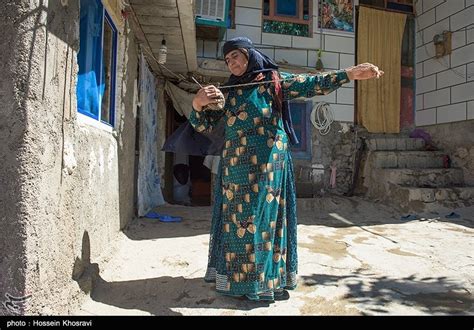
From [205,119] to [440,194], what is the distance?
5.34m

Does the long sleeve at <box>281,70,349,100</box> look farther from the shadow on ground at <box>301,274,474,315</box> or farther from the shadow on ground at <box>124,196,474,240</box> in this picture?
the shadow on ground at <box>124,196,474,240</box>

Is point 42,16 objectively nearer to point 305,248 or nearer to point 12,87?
point 12,87

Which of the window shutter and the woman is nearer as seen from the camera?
the woman

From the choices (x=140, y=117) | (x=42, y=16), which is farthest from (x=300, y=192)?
(x=42, y=16)

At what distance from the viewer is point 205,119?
2393mm

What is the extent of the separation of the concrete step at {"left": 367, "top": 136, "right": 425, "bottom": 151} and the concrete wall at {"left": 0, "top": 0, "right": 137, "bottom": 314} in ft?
20.9

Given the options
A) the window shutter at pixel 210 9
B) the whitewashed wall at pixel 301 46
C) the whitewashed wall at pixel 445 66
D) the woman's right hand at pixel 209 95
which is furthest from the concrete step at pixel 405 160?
the woman's right hand at pixel 209 95

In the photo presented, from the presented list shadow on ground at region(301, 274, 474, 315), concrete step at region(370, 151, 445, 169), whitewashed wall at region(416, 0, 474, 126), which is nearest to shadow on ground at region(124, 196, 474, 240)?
concrete step at region(370, 151, 445, 169)

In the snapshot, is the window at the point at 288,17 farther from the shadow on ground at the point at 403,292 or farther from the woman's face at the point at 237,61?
the shadow on ground at the point at 403,292

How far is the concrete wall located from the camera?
1.58 metres

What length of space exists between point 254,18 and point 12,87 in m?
6.56

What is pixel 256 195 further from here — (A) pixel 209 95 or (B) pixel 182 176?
(B) pixel 182 176

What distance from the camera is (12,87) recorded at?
1589 mm

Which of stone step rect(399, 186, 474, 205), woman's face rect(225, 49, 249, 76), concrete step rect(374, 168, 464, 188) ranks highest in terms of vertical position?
woman's face rect(225, 49, 249, 76)
